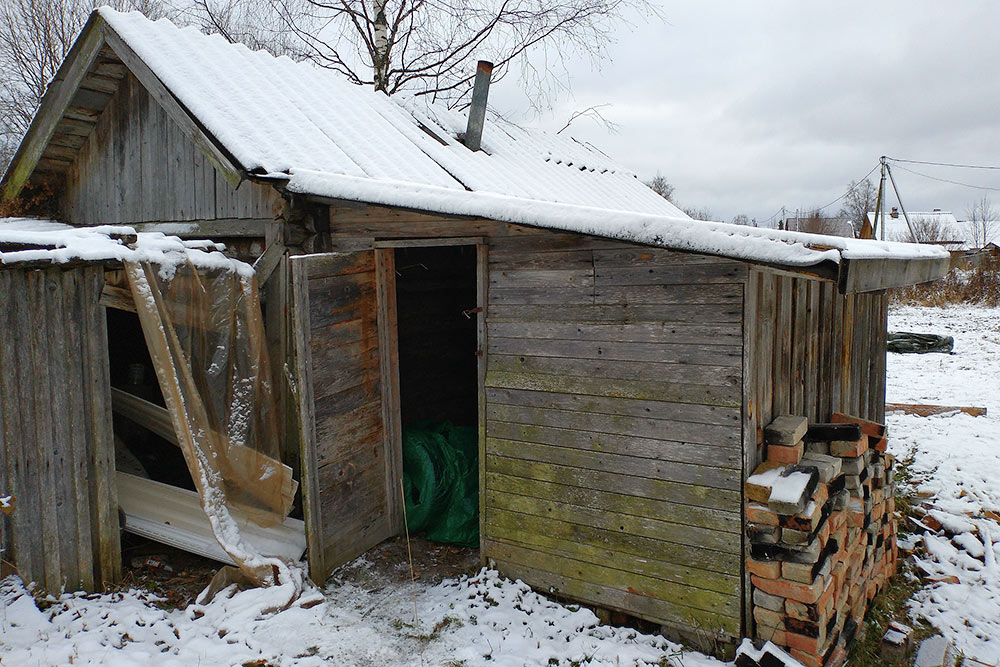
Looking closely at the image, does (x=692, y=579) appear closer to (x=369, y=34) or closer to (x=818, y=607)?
(x=818, y=607)

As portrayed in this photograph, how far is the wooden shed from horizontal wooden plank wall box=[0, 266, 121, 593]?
1.28 metres

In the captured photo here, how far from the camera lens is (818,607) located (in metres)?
3.70

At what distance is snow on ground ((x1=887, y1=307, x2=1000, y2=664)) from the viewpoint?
498 centimetres

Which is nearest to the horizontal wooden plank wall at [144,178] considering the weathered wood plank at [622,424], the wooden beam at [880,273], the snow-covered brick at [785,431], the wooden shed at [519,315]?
the wooden shed at [519,315]

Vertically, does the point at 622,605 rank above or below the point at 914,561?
above

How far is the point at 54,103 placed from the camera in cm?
623

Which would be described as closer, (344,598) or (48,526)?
(48,526)

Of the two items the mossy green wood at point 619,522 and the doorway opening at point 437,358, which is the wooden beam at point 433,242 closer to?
the doorway opening at point 437,358

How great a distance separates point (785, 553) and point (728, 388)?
95cm

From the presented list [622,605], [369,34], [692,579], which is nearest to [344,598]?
[622,605]

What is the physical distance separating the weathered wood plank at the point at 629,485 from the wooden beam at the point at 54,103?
489 centimetres

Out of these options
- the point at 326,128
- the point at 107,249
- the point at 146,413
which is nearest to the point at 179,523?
the point at 146,413

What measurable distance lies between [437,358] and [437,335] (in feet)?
0.80

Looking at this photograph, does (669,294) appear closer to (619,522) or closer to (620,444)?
(620,444)
